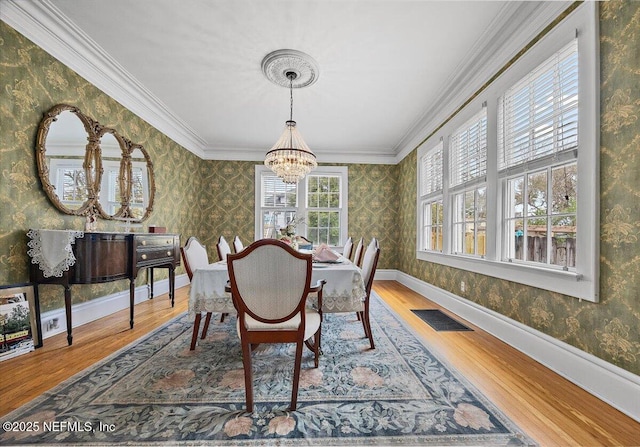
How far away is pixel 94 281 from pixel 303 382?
210 centimetres

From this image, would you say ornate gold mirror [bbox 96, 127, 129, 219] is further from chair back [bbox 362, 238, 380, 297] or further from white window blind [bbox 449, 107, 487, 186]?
white window blind [bbox 449, 107, 487, 186]

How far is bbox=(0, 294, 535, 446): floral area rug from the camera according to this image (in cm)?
133

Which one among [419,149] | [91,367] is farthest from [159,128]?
[419,149]

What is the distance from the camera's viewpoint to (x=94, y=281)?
249 cm

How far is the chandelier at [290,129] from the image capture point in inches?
111

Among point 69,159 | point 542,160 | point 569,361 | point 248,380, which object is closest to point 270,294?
point 248,380

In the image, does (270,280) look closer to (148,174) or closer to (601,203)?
(601,203)

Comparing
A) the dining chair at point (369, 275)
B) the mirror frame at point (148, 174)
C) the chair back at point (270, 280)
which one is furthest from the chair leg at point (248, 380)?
the mirror frame at point (148, 174)

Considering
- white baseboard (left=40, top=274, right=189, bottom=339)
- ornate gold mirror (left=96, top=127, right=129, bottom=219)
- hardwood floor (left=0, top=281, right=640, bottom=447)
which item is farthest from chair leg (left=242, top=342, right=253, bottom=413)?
ornate gold mirror (left=96, top=127, right=129, bottom=219)

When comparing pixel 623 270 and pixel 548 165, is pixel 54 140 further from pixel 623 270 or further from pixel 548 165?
pixel 623 270

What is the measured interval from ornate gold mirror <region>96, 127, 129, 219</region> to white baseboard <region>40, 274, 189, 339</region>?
982 mm

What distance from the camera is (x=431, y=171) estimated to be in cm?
445

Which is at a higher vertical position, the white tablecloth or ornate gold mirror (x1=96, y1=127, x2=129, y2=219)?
ornate gold mirror (x1=96, y1=127, x2=129, y2=219)

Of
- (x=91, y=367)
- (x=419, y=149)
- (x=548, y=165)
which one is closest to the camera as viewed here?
(x=91, y=367)
